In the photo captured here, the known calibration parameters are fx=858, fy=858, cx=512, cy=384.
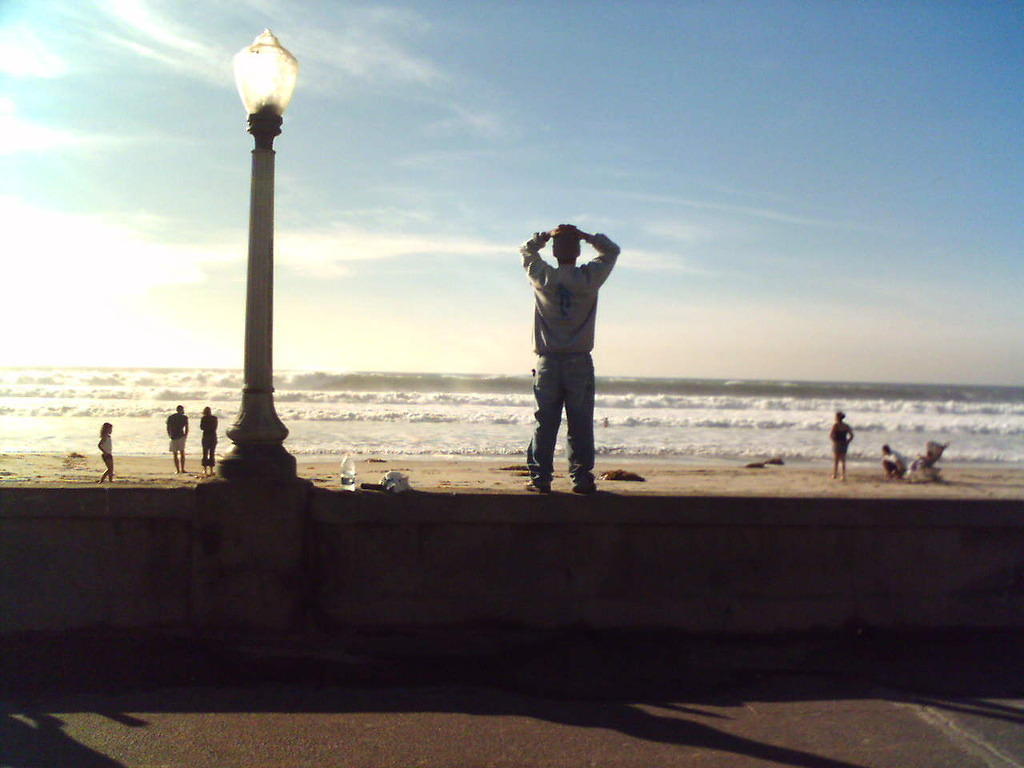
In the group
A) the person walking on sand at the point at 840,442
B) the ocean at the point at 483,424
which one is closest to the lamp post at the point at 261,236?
the person walking on sand at the point at 840,442

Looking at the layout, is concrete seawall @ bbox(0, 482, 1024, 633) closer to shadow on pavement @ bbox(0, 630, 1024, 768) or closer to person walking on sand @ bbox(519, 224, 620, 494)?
shadow on pavement @ bbox(0, 630, 1024, 768)

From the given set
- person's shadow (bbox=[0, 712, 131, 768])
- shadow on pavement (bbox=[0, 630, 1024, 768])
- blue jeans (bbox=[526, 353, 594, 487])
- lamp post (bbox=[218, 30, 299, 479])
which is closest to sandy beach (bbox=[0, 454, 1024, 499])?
blue jeans (bbox=[526, 353, 594, 487])

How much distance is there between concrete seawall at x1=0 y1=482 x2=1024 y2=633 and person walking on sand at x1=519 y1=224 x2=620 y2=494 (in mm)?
416

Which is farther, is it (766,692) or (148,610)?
(148,610)

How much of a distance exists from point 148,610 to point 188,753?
4.77 feet

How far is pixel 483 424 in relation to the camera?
112ft

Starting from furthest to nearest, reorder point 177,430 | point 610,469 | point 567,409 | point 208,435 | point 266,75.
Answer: point 610,469 → point 177,430 → point 208,435 → point 567,409 → point 266,75

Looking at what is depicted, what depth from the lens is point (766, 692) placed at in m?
4.23

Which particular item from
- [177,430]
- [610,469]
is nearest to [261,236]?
[177,430]

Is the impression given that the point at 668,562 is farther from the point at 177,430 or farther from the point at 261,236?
the point at 177,430

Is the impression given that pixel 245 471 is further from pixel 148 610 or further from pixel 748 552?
pixel 748 552

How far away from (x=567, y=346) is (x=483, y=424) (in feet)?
95.6

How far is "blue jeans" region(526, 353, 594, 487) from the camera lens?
16.7 feet

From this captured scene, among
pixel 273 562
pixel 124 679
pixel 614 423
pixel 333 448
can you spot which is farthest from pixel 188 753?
pixel 614 423
